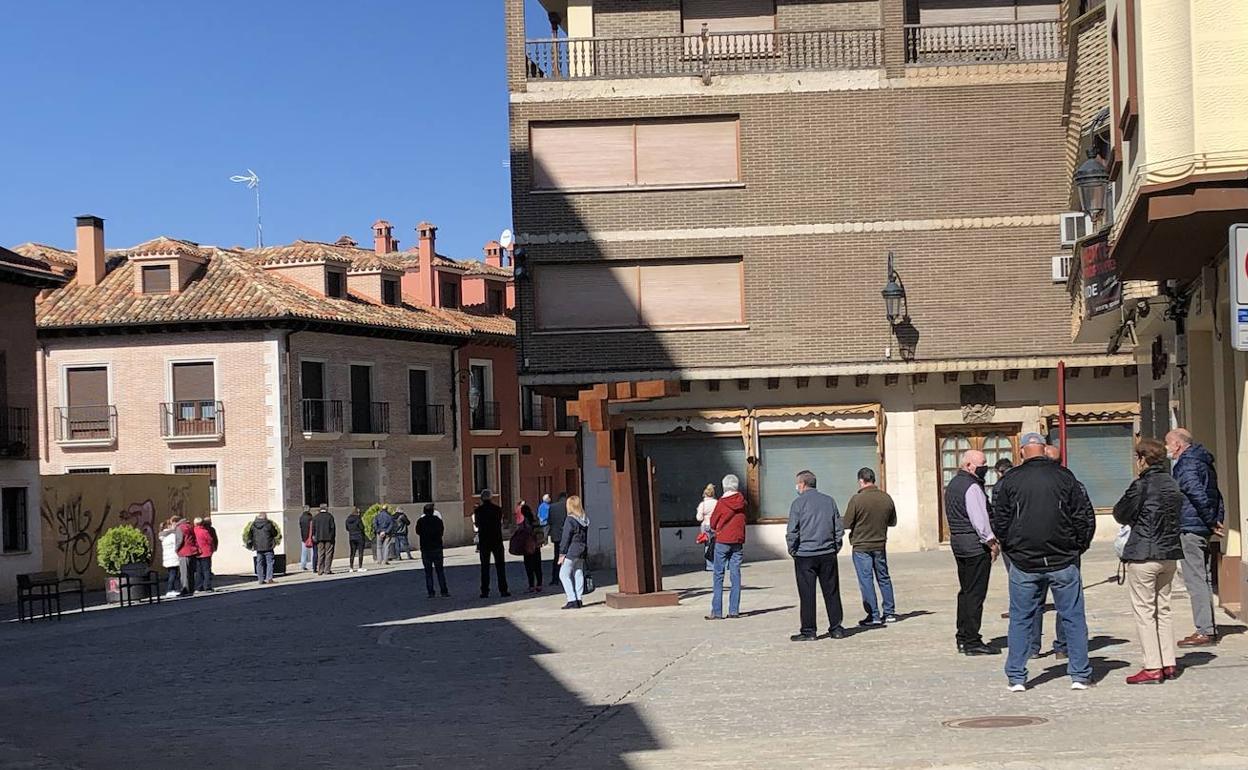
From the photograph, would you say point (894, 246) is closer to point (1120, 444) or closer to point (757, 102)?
point (757, 102)

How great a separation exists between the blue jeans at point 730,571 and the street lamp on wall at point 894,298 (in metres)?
14.1

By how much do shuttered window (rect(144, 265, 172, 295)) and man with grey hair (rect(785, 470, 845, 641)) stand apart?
38.1 meters

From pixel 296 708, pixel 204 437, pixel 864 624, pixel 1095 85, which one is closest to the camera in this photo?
pixel 296 708

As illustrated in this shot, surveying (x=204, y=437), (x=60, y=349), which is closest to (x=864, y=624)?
(x=204, y=437)

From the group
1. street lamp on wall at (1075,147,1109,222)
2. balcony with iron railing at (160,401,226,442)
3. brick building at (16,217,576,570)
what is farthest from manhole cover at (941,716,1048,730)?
balcony with iron railing at (160,401,226,442)

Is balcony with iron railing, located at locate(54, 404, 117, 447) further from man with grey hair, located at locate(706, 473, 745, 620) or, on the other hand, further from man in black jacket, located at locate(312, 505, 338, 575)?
man with grey hair, located at locate(706, 473, 745, 620)

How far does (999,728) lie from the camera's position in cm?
1082

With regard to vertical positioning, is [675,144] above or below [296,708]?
above

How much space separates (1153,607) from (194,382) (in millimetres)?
41992

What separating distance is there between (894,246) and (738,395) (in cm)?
429

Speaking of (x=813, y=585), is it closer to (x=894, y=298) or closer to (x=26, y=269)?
(x=894, y=298)

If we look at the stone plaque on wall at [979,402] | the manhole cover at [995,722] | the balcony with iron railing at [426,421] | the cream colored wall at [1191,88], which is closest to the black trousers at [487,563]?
the stone plaque on wall at [979,402]

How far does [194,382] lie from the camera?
50.9 meters

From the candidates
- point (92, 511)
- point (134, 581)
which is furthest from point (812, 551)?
point (92, 511)
